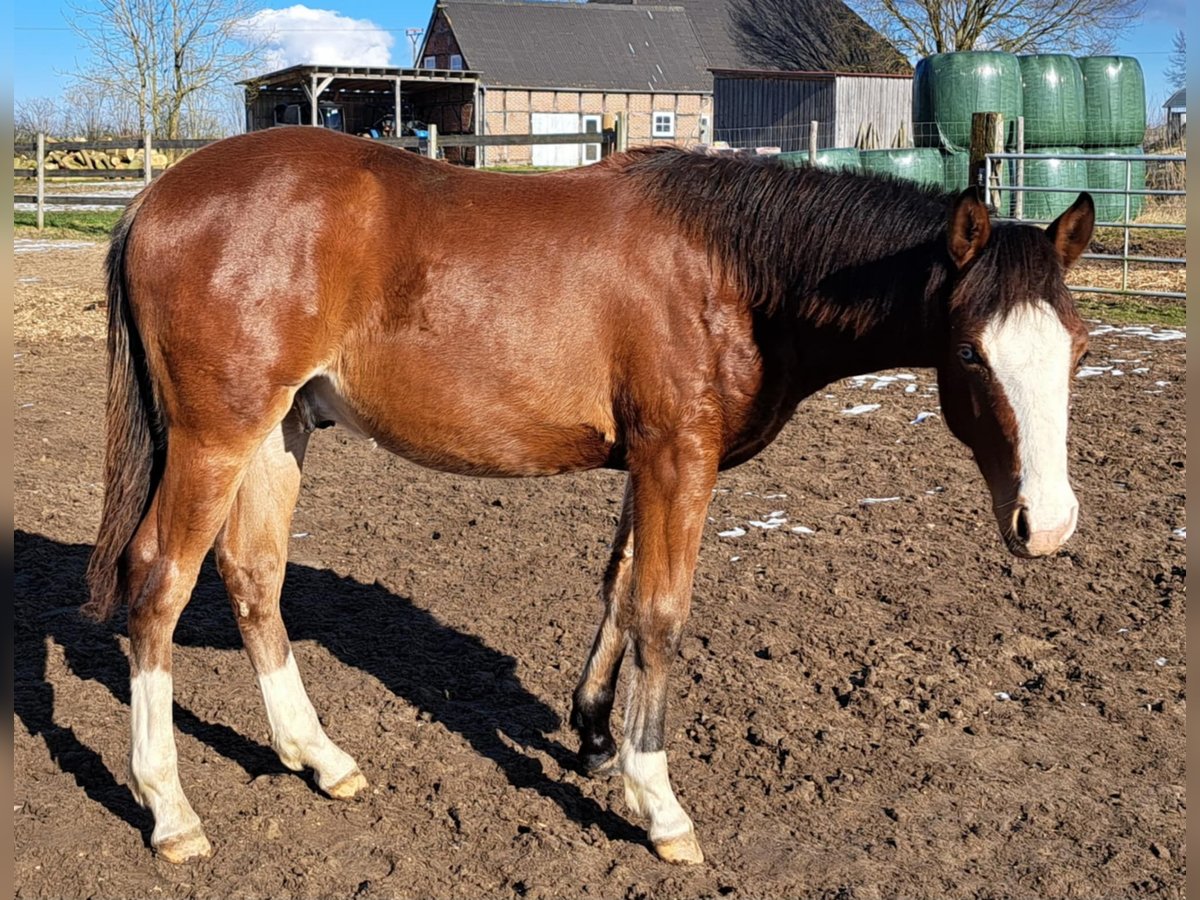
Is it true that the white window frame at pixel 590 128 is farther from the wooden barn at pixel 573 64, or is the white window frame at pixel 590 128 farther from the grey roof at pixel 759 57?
the grey roof at pixel 759 57

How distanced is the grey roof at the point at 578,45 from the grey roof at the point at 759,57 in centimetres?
155

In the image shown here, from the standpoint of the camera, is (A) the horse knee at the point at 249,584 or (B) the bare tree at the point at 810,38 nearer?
(A) the horse knee at the point at 249,584

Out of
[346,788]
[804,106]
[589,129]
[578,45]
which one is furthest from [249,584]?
[578,45]

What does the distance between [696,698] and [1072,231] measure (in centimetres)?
205

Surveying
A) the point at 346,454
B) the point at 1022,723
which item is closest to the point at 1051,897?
the point at 1022,723

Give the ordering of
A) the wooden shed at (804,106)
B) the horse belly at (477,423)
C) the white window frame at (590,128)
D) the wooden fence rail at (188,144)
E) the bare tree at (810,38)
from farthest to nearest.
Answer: the bare tree at (810,38)
the white window frame at (590,128)
the wooden shed at (804,106)
the wooden fence rail at (188,144)
the horse belly at (477,423)

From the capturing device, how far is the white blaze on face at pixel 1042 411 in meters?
2.68

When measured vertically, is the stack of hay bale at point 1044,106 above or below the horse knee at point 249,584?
above

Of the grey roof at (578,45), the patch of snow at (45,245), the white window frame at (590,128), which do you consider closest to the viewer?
the patch of snow at (45,245)

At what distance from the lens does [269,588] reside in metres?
3.56

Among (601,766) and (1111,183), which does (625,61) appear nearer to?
(1111,183)

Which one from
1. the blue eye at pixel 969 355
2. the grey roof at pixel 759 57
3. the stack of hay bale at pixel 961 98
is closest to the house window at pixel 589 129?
the grey roof at pixel 759 57

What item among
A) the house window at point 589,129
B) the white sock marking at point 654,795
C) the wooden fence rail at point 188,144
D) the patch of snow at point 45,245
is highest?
the house window at point 589,129

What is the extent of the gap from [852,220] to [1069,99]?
1722cm
